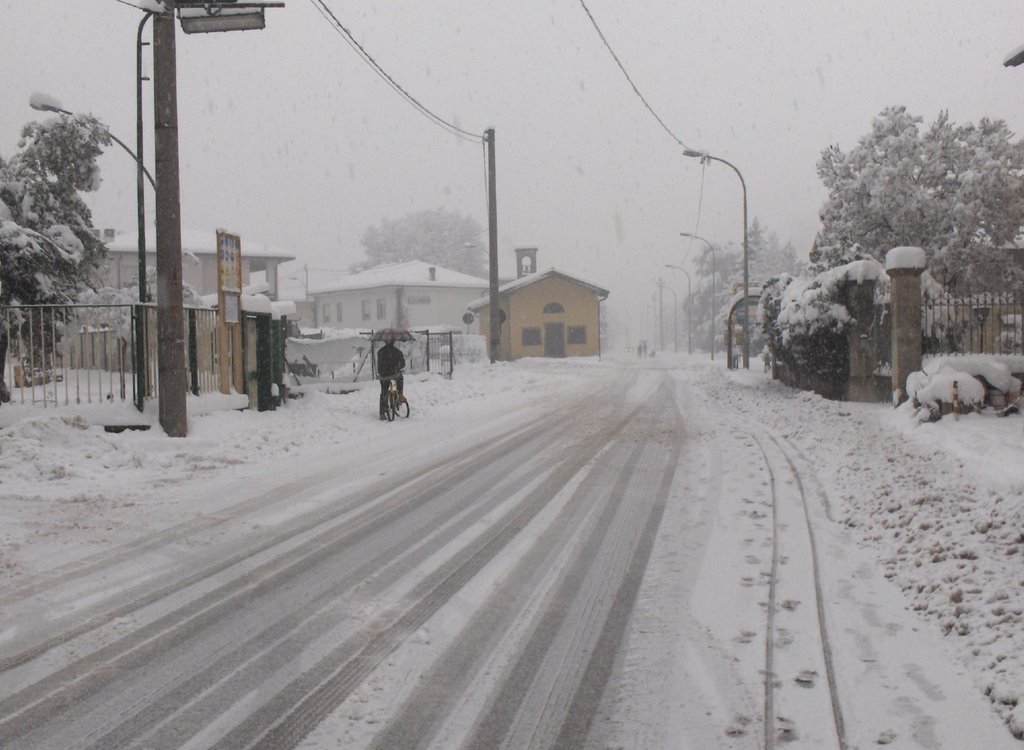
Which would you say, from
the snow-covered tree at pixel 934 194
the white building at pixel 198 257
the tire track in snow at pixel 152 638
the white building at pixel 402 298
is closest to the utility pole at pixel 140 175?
the tire track in snow at pixel 152 638

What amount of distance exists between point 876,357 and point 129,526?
16128mm

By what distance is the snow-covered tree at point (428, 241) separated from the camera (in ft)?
366

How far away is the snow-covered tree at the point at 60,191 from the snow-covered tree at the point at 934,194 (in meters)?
21.9

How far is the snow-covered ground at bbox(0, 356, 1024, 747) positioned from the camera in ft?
14.2

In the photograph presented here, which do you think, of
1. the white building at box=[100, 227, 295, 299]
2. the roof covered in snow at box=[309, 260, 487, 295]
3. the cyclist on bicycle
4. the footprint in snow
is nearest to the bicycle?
the cyclist on bicycle

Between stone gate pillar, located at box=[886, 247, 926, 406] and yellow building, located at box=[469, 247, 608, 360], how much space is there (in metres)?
40.2

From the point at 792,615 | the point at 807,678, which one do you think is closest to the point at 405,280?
the point at 792,615

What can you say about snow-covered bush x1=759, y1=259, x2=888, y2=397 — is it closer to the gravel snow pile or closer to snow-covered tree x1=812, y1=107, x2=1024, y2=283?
the gravel snow pile

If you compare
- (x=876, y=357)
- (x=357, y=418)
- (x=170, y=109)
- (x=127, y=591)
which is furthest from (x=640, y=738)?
(x=876, y=357)

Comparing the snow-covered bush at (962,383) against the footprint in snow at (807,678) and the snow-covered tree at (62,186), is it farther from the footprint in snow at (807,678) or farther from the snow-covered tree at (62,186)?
the snow-covered tree at (62,186)

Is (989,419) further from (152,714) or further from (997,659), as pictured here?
(152,714)

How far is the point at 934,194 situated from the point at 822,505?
26425 millimetres

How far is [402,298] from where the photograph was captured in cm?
6825

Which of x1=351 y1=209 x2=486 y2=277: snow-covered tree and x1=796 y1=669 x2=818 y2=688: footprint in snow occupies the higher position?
x1=351 y1=209 x2=486 y2=277: snow-covered tree
